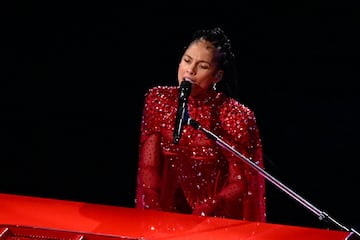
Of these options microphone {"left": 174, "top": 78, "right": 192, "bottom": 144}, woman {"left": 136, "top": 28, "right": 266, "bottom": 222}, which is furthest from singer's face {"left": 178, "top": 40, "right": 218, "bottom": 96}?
microphone {"left": 174, "top": 78, "right": 192, "bottom": 144}

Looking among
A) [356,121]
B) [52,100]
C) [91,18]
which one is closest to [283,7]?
[356,121]

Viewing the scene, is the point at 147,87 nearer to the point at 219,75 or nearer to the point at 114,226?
the point at 219,75

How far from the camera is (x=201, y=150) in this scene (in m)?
2.75

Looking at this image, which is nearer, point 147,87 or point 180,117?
point 180,117

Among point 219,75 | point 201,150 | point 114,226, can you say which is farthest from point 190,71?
point 114,226

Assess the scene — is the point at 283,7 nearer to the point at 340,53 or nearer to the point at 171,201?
the point at 340,53

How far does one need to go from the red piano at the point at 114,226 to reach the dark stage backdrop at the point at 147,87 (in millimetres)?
1634

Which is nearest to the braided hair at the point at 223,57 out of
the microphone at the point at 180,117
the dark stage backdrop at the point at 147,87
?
the dark stage backdrop at the point at 147,87

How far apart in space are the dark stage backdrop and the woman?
528 millimetres

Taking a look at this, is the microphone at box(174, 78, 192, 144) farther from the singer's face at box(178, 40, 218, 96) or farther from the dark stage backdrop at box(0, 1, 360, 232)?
the dark stage backdrop at box(0, 1, 360, 232)

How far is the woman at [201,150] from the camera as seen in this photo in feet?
8.88

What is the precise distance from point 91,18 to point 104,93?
44 centimetres

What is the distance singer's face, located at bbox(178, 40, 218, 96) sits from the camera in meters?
2.70

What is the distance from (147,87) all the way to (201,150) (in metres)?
0.82
